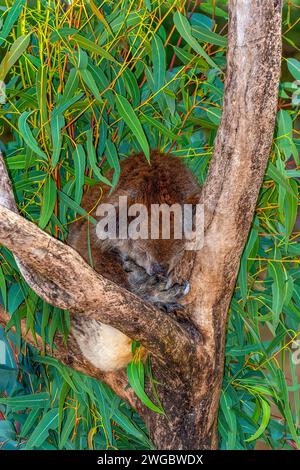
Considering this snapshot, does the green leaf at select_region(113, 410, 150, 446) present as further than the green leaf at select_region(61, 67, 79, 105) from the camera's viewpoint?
Yes

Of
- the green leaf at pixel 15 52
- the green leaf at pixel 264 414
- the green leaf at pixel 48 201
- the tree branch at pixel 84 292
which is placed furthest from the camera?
the green leaf at pixel 264 414

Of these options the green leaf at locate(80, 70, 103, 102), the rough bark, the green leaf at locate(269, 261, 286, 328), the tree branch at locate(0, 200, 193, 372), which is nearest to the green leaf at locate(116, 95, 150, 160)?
the green leaf at locate(80, 70, 103, 102)

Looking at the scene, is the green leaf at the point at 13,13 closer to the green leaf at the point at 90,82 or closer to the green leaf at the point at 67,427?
the green leaf at the point at 90,82

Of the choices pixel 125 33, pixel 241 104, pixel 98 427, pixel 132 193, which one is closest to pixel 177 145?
pixel 132 193

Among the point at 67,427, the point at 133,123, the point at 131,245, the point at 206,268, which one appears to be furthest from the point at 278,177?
the point at 67,427

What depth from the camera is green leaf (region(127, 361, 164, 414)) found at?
93.4 inches

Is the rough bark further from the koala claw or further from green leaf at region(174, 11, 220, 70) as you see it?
green leaf at region(174, 11, 220, 70)

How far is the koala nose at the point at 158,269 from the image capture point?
265 centimetres

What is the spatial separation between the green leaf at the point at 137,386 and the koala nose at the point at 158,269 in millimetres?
321

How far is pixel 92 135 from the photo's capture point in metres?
2.50

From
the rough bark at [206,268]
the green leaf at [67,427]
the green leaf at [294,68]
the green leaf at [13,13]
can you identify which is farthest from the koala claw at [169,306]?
the green leaf at [13,13]

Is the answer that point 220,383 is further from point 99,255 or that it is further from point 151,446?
point 99,255

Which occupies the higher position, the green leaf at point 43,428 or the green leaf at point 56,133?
the green leaf at point 56,133

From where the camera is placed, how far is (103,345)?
103 inches
